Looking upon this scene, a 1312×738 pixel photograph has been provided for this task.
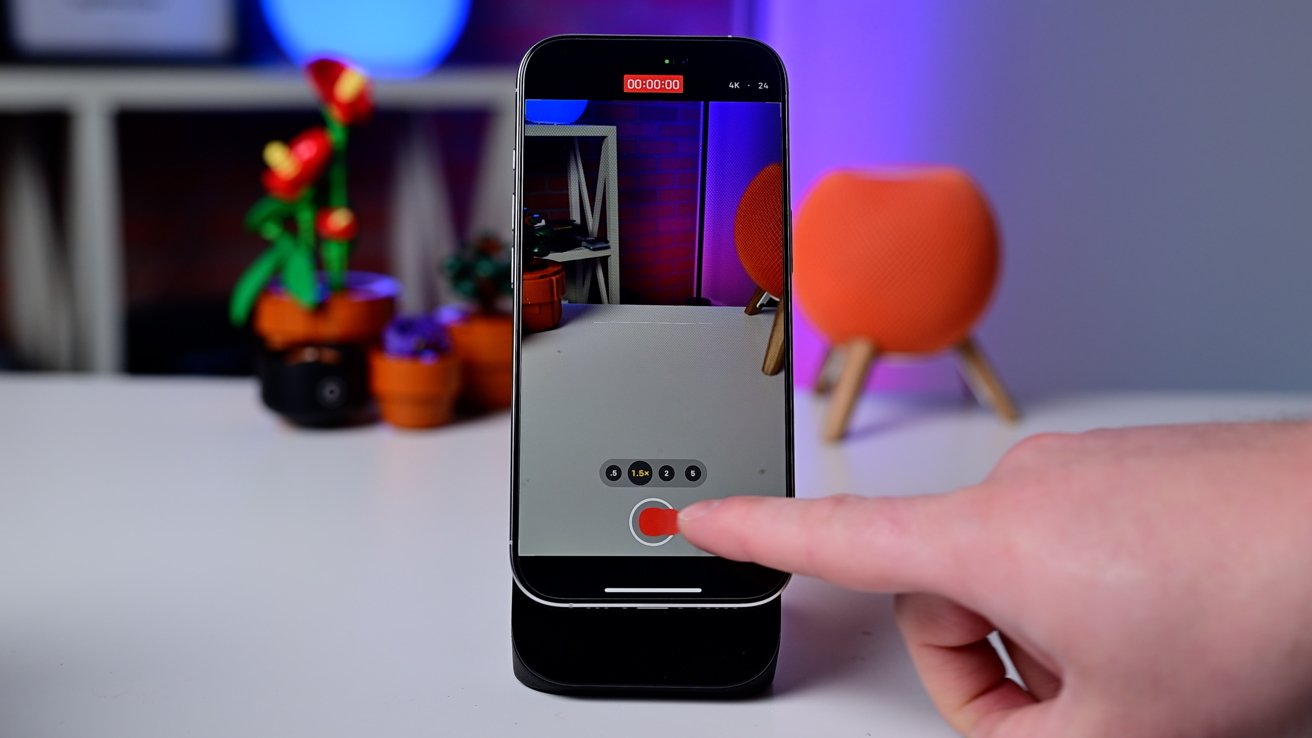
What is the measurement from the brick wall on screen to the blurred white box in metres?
1.18

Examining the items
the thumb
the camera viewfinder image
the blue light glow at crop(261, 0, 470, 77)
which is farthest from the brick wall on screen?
the blue light glow at crop(261, 0, 470, 77)

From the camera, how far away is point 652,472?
0.47 m

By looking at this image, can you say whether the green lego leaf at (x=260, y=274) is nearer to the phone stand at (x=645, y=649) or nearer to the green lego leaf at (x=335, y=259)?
the green lego leaf at (x=335, y=259)

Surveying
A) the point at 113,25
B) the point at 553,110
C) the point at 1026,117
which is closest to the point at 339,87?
the point at 553,110

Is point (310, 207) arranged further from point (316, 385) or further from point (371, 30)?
point (371, 30)

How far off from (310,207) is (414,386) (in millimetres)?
181

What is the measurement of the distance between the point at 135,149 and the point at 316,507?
51.7 inches

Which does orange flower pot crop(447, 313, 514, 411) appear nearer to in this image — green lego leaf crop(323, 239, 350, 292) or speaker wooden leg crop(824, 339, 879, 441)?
green lego leaf crop(323, 239, 350, 292)

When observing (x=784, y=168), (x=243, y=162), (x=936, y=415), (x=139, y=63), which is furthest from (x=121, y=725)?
(x=243, y=162)

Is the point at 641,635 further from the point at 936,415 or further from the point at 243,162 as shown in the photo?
the point at 243,162

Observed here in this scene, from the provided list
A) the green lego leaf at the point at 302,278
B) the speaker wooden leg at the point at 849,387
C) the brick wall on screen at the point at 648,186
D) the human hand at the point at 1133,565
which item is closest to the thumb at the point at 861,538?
the human hand at the point at 1133,565

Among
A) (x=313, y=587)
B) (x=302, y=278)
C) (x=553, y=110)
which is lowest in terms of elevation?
(x=313, y=587)

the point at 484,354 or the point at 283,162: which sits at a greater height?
the point at 283,162

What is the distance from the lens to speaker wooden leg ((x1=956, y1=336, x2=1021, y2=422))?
91cm
